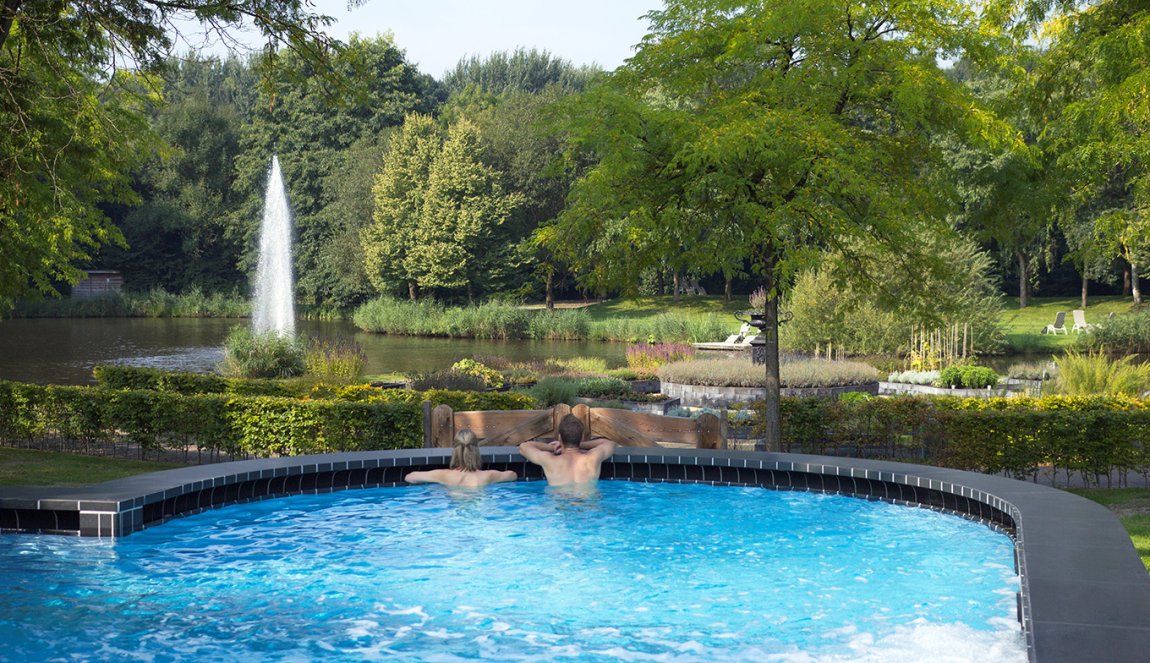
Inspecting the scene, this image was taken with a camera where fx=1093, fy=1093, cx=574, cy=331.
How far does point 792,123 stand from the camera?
35.9 ft

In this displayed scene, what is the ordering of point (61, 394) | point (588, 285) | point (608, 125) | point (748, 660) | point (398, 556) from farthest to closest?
1. point (61, 394)
2. point (588, 285)
3. point (608, 125)
4. point (398, 556)
5. point (748, 660)

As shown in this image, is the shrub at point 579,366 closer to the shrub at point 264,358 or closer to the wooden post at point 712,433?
the shrub at point 264,358

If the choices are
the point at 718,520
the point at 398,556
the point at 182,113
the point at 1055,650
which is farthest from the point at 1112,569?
the point at 182,113

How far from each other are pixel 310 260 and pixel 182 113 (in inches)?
485

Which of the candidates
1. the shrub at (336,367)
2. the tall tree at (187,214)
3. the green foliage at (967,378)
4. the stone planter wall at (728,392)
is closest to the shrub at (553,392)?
the stone planter wall at (728,392)

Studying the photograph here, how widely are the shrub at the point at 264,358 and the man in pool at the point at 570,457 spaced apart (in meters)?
11.8

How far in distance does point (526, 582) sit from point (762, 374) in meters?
12.9

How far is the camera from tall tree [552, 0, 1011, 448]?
11.0 m

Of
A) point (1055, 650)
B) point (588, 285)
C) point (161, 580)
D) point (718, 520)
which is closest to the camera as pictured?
point (1055, 650)

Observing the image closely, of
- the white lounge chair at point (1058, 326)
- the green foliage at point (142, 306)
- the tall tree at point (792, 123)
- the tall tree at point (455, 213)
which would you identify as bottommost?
the white lounge chair at point (1058, 326)

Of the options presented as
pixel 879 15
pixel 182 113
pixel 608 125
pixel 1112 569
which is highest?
pixel 182 113

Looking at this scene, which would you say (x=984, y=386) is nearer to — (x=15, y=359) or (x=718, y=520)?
(x=718, y=520)

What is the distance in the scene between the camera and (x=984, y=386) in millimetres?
21094

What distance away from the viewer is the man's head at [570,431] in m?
11.2
